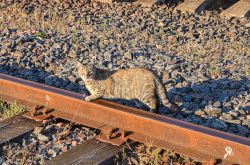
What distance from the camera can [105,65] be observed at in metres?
7.20

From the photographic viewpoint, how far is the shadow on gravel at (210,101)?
17.8ft

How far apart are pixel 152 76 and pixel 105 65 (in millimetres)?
1683

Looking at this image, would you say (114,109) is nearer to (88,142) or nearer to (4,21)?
(88,142)

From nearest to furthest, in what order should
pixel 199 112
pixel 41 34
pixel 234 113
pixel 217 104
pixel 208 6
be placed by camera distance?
pixel 234 113 < pixel 199 112 < pixel 217 104 < pixel 41 34 < pixel 208 6

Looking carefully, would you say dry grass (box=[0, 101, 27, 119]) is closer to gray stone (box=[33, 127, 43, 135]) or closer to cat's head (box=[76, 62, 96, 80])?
gray stone (box=[33, 127, 43, 135])

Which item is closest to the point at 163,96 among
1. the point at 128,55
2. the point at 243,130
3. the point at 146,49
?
the point at 243,130

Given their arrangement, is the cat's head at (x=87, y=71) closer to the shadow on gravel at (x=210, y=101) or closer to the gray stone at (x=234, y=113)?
the shadow on gravel at (x=210, y=101)

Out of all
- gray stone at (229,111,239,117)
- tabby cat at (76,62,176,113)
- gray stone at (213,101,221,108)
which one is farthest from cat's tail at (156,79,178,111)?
gray stone at (229,111,239,117)

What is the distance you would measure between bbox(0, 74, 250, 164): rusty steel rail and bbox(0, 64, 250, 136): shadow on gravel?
68cm

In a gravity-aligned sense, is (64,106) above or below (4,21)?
below

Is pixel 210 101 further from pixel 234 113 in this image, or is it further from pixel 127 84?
pixel 127 84

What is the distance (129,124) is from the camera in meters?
5.03

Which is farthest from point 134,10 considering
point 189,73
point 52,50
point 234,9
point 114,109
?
point 114,109

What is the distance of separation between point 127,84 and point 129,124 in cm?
78
